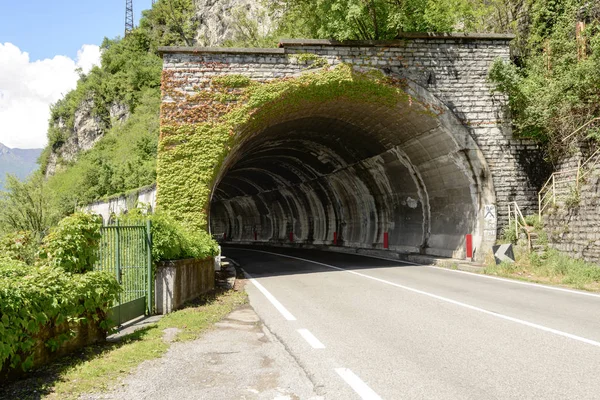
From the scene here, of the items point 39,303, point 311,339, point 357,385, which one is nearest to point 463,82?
point 311,339

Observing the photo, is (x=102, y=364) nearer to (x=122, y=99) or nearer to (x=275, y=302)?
(x=275, y=302)

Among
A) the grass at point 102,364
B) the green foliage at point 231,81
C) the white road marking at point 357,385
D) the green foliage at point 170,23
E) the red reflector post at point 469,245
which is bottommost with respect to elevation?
the grass at point 102,364

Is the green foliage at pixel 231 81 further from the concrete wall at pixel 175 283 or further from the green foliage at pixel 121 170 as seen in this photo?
the green foliage at pixel 121 170

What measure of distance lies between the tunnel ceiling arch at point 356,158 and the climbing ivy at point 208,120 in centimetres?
3

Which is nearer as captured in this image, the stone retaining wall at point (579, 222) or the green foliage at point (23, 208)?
the stone retaining wall at point (579, 222)

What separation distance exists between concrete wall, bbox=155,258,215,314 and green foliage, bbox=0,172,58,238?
12072 mm

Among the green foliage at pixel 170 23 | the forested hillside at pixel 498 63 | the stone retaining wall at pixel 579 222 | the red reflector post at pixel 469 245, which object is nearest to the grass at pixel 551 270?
the stone retaining wall at pixel 579 222

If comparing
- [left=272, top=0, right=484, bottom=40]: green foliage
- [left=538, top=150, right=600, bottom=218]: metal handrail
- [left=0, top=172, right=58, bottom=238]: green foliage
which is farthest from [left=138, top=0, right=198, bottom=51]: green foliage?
[left=538, top=150, right=600, bottom=218]: metal handrail

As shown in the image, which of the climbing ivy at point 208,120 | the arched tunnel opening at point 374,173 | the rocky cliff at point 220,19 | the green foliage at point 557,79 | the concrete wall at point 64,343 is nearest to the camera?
the concrete wall at point 64,343

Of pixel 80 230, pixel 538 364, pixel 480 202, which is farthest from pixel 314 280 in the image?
pixel 538 364

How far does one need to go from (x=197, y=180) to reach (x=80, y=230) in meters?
8.74

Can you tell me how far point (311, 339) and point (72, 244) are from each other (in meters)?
3.56

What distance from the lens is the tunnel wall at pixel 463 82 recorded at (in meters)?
17.5

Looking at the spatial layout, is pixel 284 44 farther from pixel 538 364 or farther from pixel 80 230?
pixel 538 364
